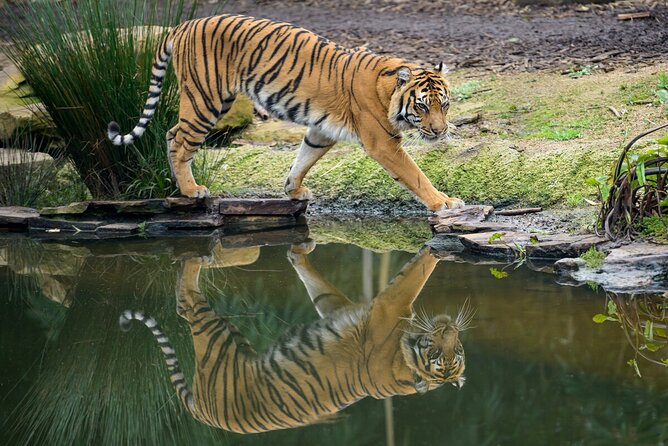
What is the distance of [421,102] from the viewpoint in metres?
6.94

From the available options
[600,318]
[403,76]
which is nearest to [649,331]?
[600,318]

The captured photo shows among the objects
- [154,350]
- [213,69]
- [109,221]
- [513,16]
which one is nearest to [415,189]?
[213,69]

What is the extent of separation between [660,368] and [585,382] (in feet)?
1.18

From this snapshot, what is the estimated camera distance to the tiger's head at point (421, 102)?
6949 mm

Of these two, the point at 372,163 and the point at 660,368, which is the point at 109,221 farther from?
the point at 660,368

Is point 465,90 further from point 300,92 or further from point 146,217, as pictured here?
point 146,217

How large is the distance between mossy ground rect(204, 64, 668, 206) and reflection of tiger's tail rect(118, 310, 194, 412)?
9.30ft

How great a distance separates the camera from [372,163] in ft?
26.9

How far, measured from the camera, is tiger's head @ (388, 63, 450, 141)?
695 cm

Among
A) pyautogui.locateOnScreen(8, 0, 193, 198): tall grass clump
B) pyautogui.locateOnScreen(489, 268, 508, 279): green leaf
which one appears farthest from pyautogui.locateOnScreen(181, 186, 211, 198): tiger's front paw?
pyautogui.locateOnScreen(489, 268, 508, 279): green leaf

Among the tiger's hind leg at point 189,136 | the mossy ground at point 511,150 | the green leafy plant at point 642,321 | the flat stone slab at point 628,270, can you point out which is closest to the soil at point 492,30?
the mossy ground at point 511,150

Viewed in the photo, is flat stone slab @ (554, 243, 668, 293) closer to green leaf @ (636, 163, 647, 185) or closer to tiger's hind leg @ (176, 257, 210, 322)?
green leaf @ (636, 163, 647, 185)

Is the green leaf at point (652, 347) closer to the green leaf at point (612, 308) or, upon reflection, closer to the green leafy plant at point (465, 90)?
the green leaf at point (612, 308)

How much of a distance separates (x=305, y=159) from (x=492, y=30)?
15.6ft
